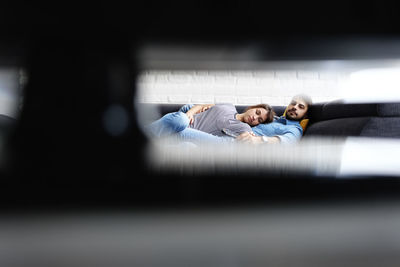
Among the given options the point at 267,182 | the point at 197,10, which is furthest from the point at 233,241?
the point at 197,10

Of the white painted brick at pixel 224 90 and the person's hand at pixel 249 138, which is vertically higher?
the white painted brick at pixel 224 90

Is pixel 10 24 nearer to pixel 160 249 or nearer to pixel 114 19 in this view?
pixel 114 19

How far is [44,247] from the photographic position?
0.23 m

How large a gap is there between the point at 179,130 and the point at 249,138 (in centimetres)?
6

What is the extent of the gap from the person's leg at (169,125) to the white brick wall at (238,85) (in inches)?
0.5

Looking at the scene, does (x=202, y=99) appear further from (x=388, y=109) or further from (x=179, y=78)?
(x=388, y=109)

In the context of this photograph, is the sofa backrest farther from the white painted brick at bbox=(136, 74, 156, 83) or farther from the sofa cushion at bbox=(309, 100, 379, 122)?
the white painted brick at bbox=(136, 74, 156, 83)

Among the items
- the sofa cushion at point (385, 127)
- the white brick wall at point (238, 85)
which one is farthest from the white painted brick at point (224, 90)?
the sofa cushion at point (385, 127)

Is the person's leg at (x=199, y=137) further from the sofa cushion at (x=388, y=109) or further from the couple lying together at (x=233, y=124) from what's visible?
the sofa cushion at (x=388, y=109)

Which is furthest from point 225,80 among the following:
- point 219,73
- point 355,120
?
point 355,120

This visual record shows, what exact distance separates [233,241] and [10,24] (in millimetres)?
215

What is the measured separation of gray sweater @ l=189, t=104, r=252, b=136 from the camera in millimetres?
257

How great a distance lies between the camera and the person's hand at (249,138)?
27 centimetres

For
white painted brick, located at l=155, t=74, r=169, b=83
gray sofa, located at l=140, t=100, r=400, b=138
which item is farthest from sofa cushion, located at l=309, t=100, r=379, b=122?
white painted brick, located at l=155, t=74, r=169, b=83
